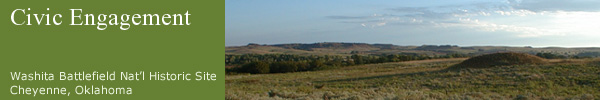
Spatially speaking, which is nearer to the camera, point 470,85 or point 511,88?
point 511,88

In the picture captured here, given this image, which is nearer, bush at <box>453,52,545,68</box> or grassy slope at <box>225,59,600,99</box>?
grassy slope at <box>225,59,600,99</box>

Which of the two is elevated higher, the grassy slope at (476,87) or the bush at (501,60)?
the bush at (501,60)

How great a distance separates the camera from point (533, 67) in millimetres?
23281

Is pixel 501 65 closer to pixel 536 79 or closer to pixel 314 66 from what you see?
pixel 536 79

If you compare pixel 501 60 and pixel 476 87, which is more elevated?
pixel 501 60

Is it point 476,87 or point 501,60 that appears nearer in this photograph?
point 476,87

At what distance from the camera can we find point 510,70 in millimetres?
22094

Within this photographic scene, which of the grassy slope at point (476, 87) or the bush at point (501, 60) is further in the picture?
the bush at point (501, 60)

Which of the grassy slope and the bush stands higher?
the bush

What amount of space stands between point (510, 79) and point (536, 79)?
3.05 ft
